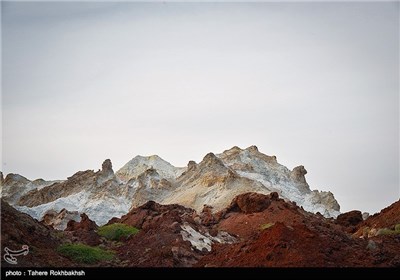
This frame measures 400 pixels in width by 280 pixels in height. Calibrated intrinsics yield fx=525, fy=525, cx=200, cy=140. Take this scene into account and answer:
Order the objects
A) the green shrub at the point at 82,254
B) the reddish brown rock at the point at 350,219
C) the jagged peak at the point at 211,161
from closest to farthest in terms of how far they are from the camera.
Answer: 1. the green shrub at the point at 82,254
2. the reddish brown rock at the point at 350,219
3. the jagged peak at the point at 211,161

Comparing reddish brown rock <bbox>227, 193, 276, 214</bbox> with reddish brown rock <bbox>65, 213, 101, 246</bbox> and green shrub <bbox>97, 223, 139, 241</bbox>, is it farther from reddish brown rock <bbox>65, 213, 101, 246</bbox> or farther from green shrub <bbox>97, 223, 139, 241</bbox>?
reddish brown rock <bbox>65, 213, 101, 246</bbox>

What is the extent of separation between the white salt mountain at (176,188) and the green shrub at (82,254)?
3081 centimetres

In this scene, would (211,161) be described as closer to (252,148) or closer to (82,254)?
(252,148)

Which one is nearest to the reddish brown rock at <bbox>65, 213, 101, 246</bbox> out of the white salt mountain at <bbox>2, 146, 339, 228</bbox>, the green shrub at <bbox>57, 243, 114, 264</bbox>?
the green shrub at <bbox>57, 243, 114, 264</bbox>

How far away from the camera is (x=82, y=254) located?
1853cm

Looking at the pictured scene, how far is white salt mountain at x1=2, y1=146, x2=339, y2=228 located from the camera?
5438 cm

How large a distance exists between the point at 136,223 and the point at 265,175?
1513 inches

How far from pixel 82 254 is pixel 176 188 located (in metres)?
44.8

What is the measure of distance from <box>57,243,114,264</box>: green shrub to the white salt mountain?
3081 cm

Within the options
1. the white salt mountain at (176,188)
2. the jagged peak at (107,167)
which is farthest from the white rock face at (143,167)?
the jagged peak at (107,167)

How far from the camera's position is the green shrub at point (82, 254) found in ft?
59.4

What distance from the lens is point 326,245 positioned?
1636 cm

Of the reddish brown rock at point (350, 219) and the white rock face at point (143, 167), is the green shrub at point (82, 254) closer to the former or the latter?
the reddish brown rock at point (350, 219)
